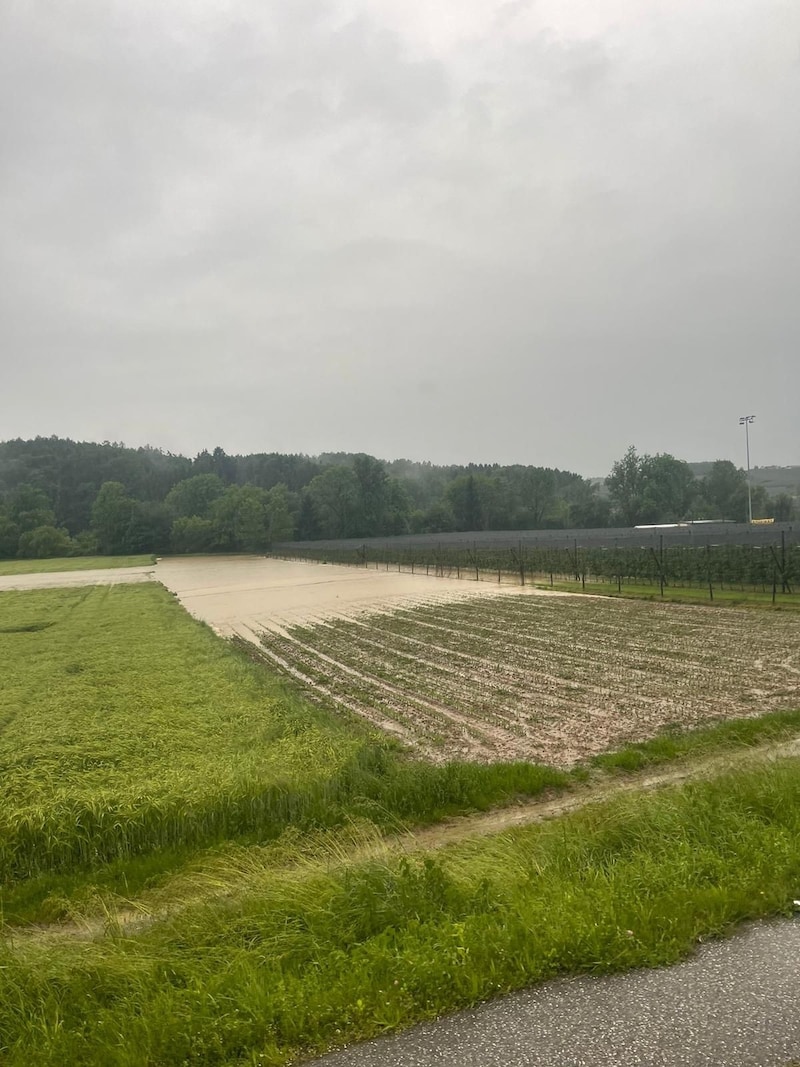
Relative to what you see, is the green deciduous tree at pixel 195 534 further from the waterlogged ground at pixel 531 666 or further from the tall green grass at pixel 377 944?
the tall green grass at pixel 377 944

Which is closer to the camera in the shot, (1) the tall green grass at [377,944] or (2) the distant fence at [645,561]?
(1) the tall green grass at [377,944]

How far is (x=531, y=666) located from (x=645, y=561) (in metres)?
20.7

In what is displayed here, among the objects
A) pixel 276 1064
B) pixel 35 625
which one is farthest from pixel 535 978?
pixel 35 625

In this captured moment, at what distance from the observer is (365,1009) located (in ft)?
11.6

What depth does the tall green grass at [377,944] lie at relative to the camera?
11.6 ft

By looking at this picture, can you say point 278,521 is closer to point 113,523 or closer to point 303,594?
point 113,523

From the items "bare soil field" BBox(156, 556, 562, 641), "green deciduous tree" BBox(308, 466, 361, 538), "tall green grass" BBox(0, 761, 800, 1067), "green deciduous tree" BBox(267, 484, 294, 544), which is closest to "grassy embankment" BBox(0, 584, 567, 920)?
"tall green grass" BBox(0, 761, 800, 1067)

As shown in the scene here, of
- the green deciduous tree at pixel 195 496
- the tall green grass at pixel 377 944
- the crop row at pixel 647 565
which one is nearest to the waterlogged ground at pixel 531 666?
the tall green grass at pixel 377 944

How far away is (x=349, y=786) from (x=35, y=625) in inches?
989

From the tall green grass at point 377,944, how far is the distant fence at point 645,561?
72.4ft

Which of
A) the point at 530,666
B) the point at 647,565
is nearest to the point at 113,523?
the point at 647,565

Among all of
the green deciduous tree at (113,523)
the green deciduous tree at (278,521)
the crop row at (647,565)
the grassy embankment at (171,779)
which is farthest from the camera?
the green deciduous tree at (113,523)

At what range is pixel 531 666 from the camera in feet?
53.2

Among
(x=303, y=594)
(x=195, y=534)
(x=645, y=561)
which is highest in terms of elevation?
(x=195, y=534)
